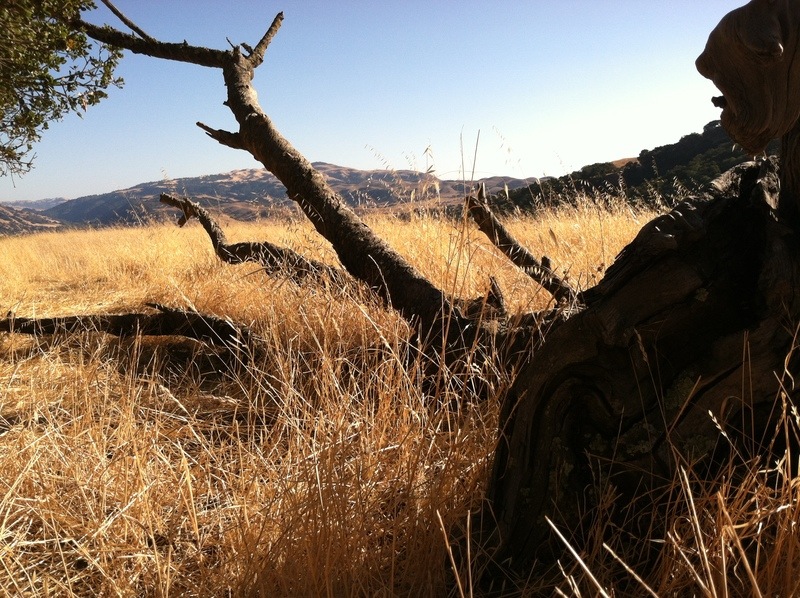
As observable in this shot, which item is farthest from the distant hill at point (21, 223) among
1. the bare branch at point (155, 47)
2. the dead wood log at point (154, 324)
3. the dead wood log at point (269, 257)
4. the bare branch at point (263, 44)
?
the dead wood log at point (154, 324)

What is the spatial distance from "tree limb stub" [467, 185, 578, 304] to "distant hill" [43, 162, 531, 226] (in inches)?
11.7

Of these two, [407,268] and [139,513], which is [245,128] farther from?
[139,513]

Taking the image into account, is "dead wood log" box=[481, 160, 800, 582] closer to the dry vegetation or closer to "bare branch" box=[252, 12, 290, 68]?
the dry vegetation

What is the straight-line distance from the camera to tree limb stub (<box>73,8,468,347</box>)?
3252 mm

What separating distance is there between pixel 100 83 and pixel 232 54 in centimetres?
146

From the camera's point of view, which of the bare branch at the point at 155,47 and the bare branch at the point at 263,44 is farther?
the bare branch at the point at 263,44

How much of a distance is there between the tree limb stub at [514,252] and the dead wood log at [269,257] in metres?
0.90

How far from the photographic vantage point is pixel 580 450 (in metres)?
1.63

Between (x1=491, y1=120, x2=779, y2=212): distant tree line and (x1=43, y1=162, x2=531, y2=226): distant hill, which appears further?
(x1=491, y1=120, x2=779, y2=212): distant tree line

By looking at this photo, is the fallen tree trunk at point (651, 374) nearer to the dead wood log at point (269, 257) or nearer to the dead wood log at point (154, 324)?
the dead wood log at point (269, 257)

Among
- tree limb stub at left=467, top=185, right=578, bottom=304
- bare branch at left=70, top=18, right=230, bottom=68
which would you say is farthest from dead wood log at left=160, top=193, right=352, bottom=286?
bare branch at left=70, top=18, right=230, bottom=68

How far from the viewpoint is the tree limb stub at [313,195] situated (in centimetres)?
325

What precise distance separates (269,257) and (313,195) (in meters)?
0.92

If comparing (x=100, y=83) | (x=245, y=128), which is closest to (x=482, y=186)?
(x=245, y=128)
